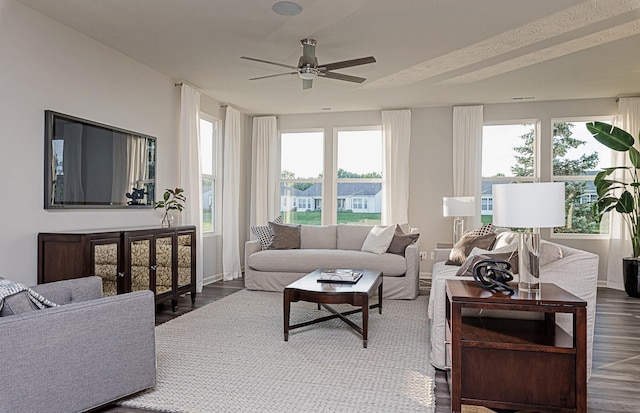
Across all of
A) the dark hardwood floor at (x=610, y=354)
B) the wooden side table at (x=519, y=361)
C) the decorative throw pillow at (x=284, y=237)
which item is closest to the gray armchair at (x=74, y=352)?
the dark hardwood floor at (x=610, y=354)

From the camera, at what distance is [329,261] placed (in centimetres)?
532

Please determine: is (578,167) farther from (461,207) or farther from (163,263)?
(163,263)

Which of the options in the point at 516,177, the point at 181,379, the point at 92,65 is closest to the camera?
the point at 181,379

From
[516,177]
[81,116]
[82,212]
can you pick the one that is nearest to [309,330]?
[82,212]

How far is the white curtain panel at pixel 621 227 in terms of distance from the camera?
5914mm

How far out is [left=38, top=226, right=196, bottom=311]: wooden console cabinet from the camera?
343cm

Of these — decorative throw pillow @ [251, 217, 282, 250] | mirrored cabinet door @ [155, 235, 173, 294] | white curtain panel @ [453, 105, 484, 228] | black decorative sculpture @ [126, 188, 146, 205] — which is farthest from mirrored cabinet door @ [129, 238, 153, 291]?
white curtain panel @ [453, 105, 484, 228]

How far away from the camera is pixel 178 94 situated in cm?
545

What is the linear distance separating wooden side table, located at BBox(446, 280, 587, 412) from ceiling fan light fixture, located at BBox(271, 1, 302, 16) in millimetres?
2352

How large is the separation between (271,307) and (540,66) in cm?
389

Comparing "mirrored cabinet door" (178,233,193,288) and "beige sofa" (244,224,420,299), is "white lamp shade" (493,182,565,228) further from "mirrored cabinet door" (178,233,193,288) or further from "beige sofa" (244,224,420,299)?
"mirrored cabinet door" (178,233,193,288)

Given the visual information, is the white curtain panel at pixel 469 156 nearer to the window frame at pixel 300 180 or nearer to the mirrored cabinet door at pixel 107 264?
the window frame at pixel 300 180

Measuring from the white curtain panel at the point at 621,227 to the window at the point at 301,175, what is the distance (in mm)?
4260

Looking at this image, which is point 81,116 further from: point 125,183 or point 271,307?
point 271,307
